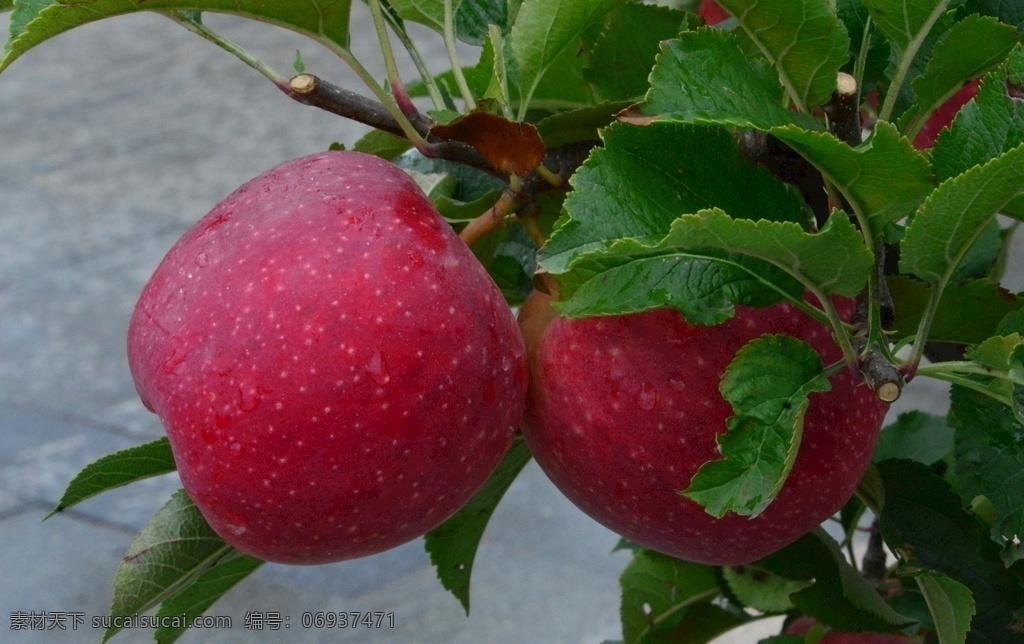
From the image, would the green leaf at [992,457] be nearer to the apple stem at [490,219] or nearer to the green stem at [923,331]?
the green stem at [923,331]

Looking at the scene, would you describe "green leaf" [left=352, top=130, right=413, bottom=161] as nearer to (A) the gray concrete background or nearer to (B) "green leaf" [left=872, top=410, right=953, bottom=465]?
(B) "green leaf" [left=872, top=410, right=953, bottom=465]

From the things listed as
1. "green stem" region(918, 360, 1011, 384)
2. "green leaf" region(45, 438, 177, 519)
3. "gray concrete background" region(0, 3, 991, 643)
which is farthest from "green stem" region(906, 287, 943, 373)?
"gray concrete background" region(0, 3, 991, 643)

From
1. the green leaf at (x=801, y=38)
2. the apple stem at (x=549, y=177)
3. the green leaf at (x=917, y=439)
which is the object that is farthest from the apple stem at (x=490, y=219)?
the green leaf at (x=917, y=439)

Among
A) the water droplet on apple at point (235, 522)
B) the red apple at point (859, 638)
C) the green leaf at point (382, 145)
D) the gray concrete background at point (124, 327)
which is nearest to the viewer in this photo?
the water droplet on apple at point (235, 522)

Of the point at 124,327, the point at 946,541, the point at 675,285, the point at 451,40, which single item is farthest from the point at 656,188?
the point at 124,327

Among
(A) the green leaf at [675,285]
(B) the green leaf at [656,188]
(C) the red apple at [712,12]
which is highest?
(B) the green leaf at [656,188]

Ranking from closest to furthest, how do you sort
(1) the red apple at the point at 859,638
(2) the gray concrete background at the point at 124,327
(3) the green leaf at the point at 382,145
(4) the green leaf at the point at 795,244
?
(4) the green leaf at the point at 795,244 < (3) the green leaf at the point at 382,145 < (1) the red apple at the point at 859,638 < (2) the gray concrete background at the point at 124,327
